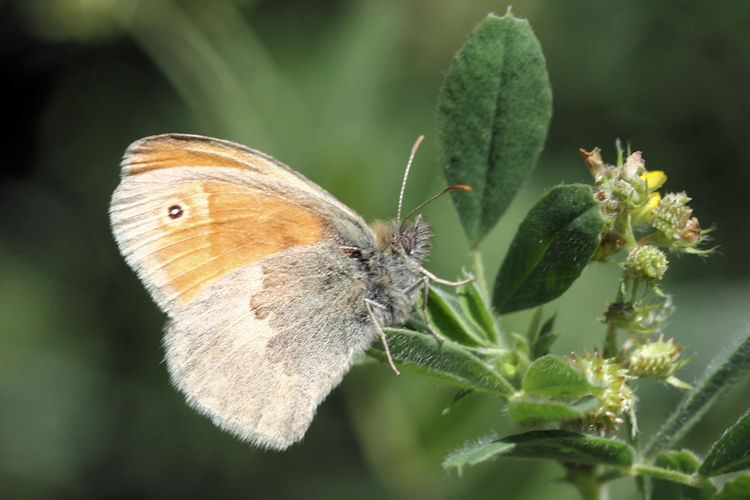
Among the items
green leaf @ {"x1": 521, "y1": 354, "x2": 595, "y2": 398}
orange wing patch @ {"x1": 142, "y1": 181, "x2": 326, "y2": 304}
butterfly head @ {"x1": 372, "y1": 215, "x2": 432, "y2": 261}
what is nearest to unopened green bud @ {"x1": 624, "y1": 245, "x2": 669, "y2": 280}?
green leaf @ {"x1": 521, "y1": 354, "x2": 595, "y2": 398}

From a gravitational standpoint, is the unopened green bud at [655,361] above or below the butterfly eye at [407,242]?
below

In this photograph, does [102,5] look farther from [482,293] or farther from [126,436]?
[482,293]

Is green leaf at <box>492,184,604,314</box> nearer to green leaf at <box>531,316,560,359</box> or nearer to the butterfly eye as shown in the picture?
green leaf at <box>531,316,560,359</box>

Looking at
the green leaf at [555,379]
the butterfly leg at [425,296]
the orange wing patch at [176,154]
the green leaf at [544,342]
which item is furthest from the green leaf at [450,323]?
the orange wing patch at [176,154]

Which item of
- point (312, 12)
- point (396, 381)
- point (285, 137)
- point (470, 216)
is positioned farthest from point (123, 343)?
point (470, 216)

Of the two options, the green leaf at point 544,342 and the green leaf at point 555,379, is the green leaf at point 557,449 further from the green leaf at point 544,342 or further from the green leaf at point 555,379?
the green leaf at point 544,342

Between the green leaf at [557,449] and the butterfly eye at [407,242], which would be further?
the butterfly eye at [407,242]
